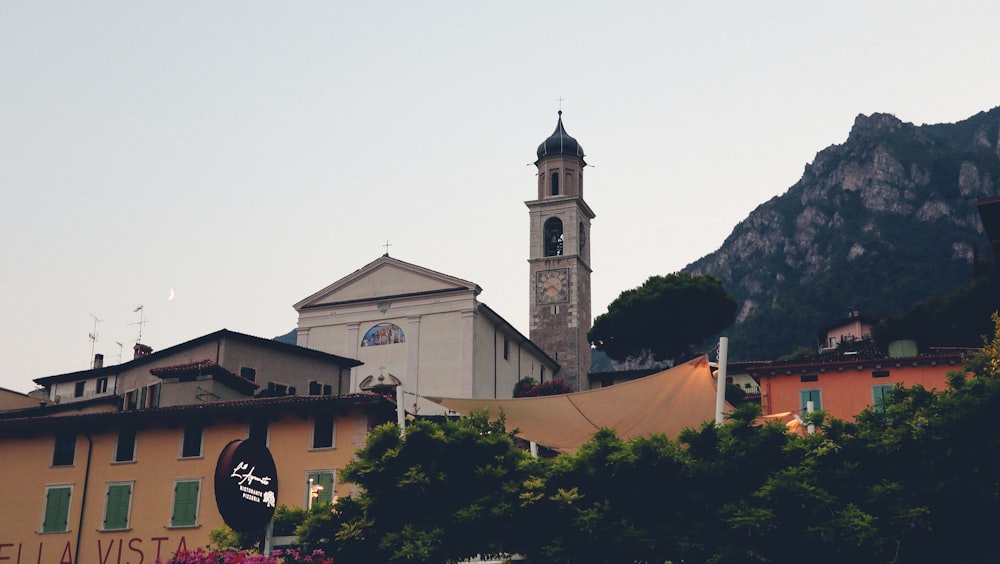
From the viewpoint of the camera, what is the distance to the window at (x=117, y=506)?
3478cm

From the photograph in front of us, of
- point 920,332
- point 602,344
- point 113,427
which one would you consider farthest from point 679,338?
point 113,427

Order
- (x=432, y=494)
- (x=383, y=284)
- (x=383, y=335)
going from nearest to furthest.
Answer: (x=432, y=494), (x=383, y=335), (x=383, y=284)

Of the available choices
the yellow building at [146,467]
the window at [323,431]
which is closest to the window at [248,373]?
the yellow building at [146,467]

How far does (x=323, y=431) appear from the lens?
1347 inches

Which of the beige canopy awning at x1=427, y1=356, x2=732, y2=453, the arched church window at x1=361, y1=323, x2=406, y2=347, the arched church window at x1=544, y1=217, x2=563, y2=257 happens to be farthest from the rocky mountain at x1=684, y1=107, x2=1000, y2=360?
the beige canopy awning at x1=427, y1=356, x2=732, y2=453

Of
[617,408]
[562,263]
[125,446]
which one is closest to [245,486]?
[617,408]

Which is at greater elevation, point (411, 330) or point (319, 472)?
point (411, 330)

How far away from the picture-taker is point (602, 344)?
77062mm

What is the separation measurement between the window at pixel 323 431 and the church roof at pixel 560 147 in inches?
1901

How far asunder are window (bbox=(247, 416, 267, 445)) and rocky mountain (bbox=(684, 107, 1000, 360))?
103253 mm

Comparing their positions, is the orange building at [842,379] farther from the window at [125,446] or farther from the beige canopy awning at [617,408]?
the window at [125,446]

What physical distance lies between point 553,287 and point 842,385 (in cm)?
3651

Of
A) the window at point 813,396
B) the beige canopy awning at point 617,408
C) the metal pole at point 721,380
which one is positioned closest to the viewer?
the metal pole at point 721,380

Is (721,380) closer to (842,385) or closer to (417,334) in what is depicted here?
(842,385)
